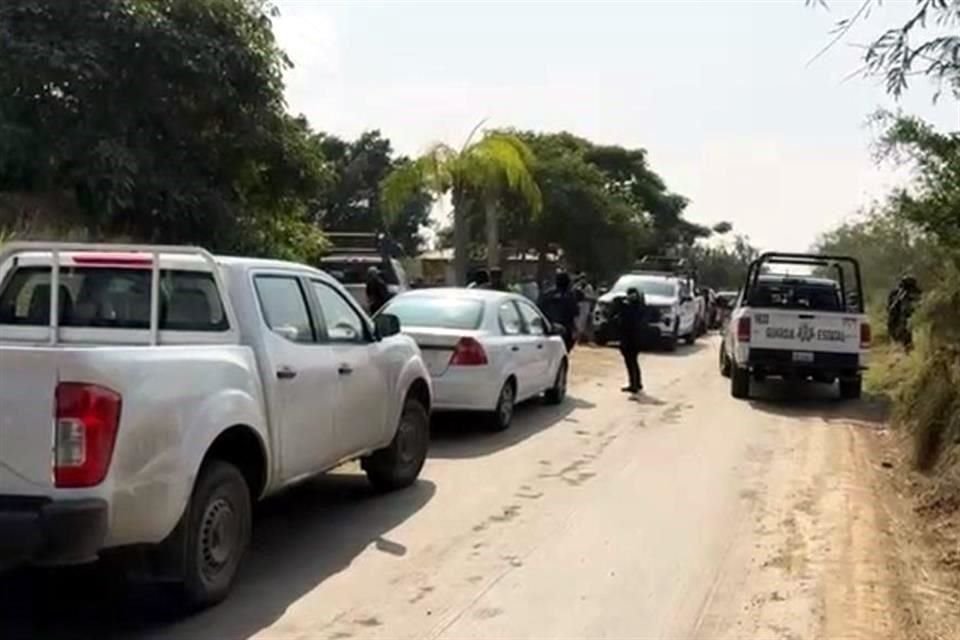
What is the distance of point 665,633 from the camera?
5871mm

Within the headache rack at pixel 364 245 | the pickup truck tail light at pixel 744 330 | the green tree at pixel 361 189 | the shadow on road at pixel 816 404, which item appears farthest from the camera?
the green tree at pixel 361 189

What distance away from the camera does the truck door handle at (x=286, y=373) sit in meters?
6.76

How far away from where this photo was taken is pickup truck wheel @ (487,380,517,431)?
40.6 feet

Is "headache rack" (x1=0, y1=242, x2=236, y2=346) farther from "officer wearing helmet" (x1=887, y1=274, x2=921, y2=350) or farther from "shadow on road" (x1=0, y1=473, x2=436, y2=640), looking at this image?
"officer wearing helmet" (x1=887, y1=274, x2=921, y2=350)

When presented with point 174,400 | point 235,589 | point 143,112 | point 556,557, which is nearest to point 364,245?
point 143,112

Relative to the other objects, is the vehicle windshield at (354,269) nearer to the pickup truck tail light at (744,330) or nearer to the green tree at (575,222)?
the pickup truck tail light at (744,330)

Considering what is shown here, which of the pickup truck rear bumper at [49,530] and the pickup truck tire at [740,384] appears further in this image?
the pickup truck tire at [740,384]

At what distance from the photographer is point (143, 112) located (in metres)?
15.9

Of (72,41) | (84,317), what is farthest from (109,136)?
(84,317)

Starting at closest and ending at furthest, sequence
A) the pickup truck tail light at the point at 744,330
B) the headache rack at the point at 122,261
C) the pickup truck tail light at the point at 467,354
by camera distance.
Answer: the headache rack at the point at 122,261 → the pickup truck tail light at the point at 467,354 → the pickup truck tail light at the point at 744,330

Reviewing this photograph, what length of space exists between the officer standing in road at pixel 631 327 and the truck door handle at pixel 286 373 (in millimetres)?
10406

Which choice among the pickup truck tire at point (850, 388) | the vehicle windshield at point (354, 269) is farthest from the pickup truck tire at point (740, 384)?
the vehicle windshield at point (354, 269)

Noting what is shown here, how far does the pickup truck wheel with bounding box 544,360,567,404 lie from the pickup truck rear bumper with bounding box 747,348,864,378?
2.84m

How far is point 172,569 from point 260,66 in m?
12.1
